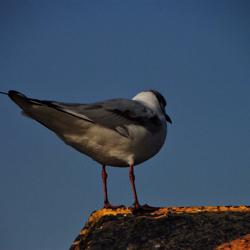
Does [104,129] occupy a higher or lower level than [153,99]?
lower

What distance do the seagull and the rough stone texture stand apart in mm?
2374

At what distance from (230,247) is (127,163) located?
12.0 ft

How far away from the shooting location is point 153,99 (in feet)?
28.6

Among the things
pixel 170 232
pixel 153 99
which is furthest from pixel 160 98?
pixel 170 232

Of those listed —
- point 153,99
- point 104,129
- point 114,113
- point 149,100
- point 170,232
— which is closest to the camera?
point 170,232

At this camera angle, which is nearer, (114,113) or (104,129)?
(104,129)

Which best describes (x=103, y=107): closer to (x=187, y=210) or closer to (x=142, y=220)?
(x=187, y=210)

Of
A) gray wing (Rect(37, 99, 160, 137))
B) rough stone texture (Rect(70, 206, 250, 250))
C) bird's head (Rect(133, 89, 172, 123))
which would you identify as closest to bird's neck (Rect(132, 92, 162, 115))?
bird's head (Rect(133, 89, 172, 123))

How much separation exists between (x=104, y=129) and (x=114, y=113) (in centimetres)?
32

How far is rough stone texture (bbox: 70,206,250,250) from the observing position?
3467mm

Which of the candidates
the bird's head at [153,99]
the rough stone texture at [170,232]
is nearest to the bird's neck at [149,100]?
the bird's head at [153,99]

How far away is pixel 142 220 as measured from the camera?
4051mm

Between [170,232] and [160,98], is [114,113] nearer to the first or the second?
[160,98]

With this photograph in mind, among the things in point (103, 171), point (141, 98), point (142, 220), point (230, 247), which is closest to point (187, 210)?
point (142, 220)
